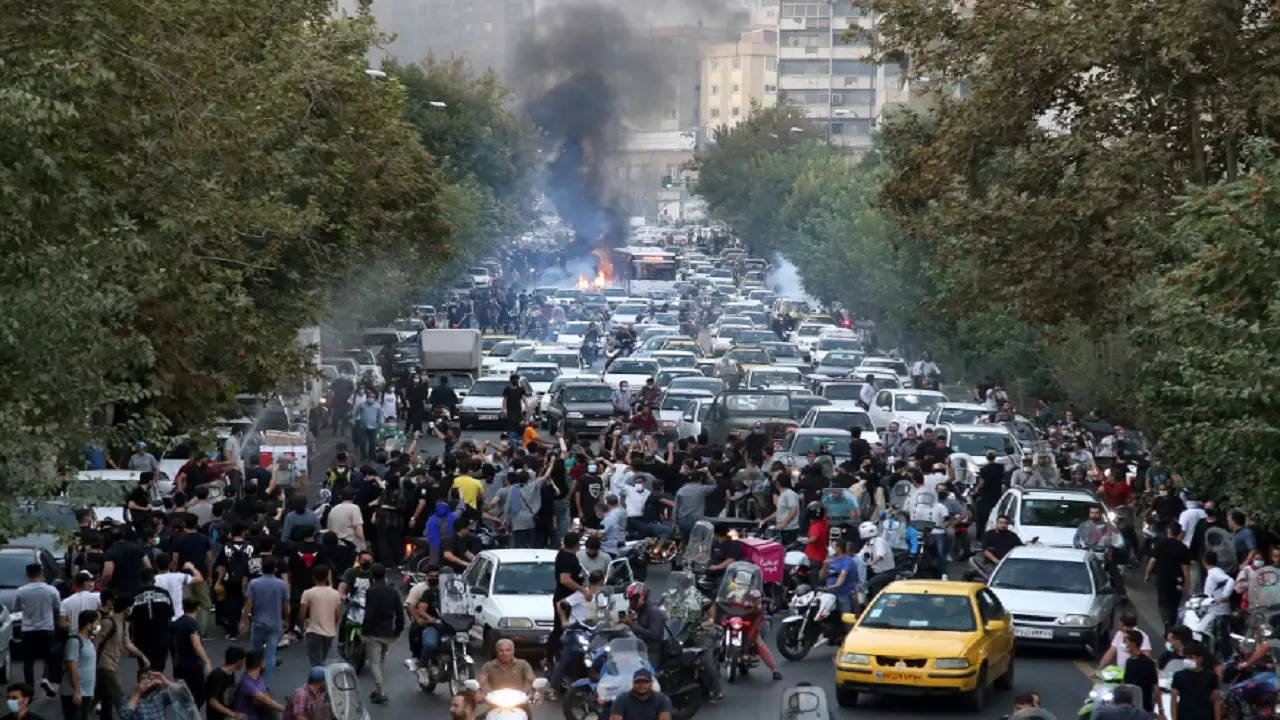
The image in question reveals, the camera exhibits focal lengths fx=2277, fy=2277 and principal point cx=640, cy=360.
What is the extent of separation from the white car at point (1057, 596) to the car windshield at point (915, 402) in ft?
66.1

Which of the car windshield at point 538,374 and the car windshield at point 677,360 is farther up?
the car windshield at point 677,360

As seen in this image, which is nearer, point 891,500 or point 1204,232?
point 1204,232

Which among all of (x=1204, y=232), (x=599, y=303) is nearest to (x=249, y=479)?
(x=1204, y=232)

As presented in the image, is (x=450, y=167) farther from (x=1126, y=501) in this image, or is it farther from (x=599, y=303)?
(x=1126, y=501)

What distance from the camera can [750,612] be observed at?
21.9 m

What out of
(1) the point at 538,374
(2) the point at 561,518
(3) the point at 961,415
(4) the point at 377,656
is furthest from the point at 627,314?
(4) the point at 377,656

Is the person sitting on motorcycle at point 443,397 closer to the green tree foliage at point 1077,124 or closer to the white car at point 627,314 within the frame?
the green tree foliage at point 1077,124

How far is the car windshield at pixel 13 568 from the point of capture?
23.4 meters

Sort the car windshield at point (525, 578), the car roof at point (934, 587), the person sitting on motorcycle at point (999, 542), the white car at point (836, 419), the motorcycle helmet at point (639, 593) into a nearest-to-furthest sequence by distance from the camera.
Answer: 1. the motorcycle helmet at point (639, 593)
2. the car roof at point (934, 587)
3. the car windshield at point (525, 578)
4. the person sitting on motorcycle at point (999, 542)
5. the white car at point (836, 419)

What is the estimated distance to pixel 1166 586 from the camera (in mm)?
25375

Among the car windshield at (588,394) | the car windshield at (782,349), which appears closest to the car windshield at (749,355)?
the car windshield at (782,349)

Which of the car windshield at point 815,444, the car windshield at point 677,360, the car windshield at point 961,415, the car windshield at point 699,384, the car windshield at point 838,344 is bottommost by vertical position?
the car windshield at point 838,344

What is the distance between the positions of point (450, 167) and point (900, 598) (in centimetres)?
5745

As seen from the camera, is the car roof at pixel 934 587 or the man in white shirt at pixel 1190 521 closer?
the car roof at pixel 934 587
